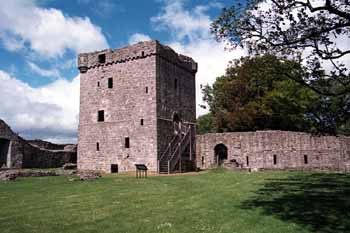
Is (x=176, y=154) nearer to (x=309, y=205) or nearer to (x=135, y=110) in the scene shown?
(x=135, y=110)

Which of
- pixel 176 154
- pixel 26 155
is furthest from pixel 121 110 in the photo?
pixel 26 155

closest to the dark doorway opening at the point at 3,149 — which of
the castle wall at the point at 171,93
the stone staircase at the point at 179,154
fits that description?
the castle wall at the point at 171,93

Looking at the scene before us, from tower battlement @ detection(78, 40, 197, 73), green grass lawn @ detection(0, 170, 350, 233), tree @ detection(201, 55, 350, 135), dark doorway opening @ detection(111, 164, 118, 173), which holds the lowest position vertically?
green grass lawn @ detection(0, 170, 350, 233)

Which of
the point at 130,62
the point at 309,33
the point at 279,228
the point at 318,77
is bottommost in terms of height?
the point at 279,228

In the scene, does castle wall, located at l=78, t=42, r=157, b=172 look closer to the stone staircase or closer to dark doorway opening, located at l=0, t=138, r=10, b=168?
the stone staircase

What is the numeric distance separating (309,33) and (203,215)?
6.35m

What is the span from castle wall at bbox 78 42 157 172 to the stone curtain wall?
725cm

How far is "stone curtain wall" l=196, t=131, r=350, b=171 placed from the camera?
26250 millimetres

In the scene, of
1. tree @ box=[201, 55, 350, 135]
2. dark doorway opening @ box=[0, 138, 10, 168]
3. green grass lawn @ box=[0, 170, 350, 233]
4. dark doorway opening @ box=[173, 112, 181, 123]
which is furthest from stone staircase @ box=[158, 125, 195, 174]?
dark doorway opening @ box=[0, 138, 10, 168]

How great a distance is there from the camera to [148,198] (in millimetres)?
11508

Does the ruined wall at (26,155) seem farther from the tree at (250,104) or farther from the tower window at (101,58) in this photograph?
the tree at (250,104)

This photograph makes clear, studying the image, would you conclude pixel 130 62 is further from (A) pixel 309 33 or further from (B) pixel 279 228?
(B) pixel 279 228

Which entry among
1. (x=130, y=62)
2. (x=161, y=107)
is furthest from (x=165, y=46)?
(x=161, y=107)

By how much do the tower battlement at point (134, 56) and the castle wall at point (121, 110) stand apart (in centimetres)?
8
